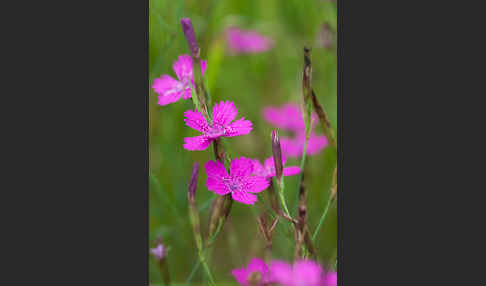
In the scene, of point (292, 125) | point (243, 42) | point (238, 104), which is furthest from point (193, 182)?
point (243, 42)

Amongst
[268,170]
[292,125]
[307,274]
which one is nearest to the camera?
[307,274]

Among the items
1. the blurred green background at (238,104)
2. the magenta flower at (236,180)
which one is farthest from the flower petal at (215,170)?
the blurred green background at (238,104)

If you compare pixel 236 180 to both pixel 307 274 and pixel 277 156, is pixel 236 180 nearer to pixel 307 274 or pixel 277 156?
pixel 277 156

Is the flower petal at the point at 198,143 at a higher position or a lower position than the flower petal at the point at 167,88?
lower

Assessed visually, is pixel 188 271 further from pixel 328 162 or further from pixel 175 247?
pixel 328 162

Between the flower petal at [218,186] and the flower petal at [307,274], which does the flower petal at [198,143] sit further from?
the flower petal at [307,274]
